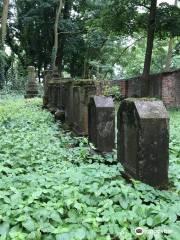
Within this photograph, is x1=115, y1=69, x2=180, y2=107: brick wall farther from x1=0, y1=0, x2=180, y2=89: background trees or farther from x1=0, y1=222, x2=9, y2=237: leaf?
x1=0, y1=222, x2=9, y2=237: leaf

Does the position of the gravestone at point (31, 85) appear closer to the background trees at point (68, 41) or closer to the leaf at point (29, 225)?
the background trees at point (68, 41)

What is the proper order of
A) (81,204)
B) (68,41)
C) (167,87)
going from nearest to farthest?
(81,204) < (167,87) < (68,41)

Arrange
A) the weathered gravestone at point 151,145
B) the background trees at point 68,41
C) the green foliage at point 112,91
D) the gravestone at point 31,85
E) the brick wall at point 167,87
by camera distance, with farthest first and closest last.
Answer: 1. the background trees at point 68,41
2. the gravestone at point 31,85
3. the brick wall at point 167,87
4. the green foliage at point 112,91
5. the weathered gravestone at point 151,145

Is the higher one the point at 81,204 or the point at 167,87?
the point at 167,87

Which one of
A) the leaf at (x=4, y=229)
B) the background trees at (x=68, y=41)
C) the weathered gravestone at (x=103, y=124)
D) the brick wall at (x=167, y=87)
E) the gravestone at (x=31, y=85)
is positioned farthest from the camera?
the background trees at (x=68, y=41)

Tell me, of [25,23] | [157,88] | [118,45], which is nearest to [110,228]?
[157,88]

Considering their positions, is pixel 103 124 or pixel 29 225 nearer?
pixel 29 225

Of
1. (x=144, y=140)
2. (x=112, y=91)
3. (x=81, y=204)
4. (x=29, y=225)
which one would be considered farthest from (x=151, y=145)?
(x=112, y=91)

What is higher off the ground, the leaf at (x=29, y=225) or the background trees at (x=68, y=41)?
the background trees at (x=68, y=41)

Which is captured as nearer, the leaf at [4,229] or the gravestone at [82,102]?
the leaf at [4,229]

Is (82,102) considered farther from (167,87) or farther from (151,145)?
(167,87)

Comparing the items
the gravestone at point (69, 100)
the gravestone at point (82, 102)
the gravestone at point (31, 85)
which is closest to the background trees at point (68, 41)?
the gravestone at point (31, 85)

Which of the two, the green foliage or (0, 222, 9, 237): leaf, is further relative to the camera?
the green foliage

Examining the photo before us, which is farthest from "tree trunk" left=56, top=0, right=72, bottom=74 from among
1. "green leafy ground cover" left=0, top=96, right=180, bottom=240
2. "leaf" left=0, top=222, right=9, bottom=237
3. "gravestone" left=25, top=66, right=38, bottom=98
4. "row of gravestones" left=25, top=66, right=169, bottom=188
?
"leaf" left=0, top=222, right=9, bottom=237
